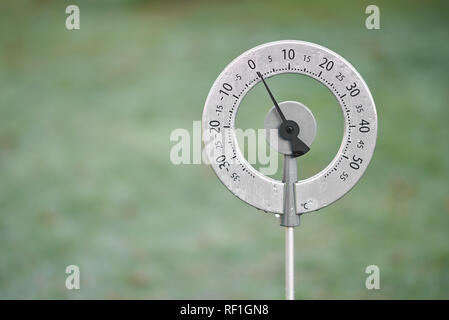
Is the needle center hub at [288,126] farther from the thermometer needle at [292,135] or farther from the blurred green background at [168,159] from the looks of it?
the blurred green background at [168,159]

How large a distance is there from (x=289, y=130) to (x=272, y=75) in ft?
0.56

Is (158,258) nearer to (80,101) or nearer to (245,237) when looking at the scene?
(245,237)

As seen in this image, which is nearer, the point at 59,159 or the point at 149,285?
the point at 149,285

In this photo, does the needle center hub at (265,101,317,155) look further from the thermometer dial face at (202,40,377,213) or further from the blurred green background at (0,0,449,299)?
the blurred green background at (0,0,449,299)

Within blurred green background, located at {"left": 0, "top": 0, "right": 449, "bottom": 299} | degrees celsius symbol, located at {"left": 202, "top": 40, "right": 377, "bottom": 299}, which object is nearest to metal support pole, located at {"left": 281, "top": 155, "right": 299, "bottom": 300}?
degrees celsius symbol, located at {"left": 202, "top": 40, "right": 377, "bottom": 299}

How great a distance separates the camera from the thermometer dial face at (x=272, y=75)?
1979 mm

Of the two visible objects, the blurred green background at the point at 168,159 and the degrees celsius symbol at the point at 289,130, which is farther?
the blurred green background at the point at 168,159

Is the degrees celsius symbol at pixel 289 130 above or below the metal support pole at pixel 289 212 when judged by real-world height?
above

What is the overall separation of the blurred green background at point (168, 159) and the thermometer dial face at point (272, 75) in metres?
1.77

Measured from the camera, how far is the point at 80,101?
233 inches

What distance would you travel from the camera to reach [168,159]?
5.23 m

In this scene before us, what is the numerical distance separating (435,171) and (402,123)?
606mm

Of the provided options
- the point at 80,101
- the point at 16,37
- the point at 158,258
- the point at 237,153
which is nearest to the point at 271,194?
the point at 237,153

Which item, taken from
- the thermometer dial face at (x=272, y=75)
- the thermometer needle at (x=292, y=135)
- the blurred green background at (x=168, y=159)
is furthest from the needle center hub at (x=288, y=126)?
the blurred green background at (x=168, y=159)
